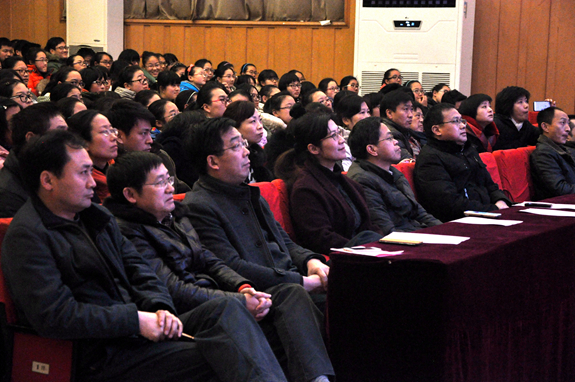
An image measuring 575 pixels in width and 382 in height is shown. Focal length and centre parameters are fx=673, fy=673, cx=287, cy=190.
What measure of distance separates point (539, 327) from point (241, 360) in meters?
1.14

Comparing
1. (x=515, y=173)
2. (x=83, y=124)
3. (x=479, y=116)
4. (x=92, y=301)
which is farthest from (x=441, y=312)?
(x=479, y=116)

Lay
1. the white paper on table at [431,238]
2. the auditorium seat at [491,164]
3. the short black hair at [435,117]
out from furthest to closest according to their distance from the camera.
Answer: the auditorium seat at [491,164]
the short black hair at [435,117]
the white paper on table at [431,238]

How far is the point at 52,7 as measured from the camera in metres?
9.95

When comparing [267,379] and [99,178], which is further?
[99,178]

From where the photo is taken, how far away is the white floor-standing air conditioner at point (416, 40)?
8.33 m

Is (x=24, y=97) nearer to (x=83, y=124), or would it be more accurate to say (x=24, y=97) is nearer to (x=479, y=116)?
(x=83, y=124)

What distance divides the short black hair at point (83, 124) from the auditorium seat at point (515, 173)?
→ 257 cm

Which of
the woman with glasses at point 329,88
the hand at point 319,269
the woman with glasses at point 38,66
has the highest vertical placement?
the woman with glasses at point 38,66

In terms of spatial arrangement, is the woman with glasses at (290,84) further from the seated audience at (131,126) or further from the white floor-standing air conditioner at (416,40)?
the seated audience at (131,126)

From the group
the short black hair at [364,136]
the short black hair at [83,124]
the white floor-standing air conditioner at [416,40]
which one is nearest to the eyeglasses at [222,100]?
the short black hair at [364,136]

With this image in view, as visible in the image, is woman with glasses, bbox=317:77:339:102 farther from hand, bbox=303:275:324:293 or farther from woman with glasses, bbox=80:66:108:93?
hand, bbox=303:275:324:293

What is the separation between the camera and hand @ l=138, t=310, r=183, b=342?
1760mm

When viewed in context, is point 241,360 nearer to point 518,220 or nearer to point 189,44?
point 518,220

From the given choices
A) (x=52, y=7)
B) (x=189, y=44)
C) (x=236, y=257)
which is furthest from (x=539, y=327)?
(x=52, y=7)
